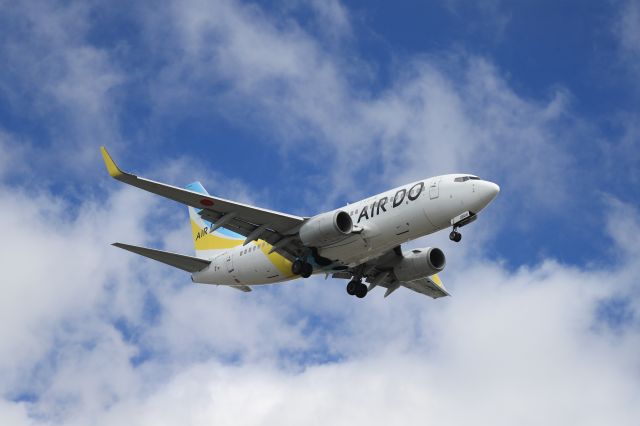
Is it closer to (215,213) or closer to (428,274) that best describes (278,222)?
(215,213)

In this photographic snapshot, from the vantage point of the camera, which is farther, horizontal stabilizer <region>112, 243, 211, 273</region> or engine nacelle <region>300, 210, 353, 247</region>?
horizontal stabilizer <region>112, 243, 211, 273</region>

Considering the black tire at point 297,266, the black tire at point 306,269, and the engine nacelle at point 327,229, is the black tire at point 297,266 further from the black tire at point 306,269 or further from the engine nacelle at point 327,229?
the engine nacelle at point 327,229

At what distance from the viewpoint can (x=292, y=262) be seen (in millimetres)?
39375

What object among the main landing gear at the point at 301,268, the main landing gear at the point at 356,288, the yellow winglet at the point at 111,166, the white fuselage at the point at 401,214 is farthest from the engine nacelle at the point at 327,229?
the yellow winglet at the point at 111,166

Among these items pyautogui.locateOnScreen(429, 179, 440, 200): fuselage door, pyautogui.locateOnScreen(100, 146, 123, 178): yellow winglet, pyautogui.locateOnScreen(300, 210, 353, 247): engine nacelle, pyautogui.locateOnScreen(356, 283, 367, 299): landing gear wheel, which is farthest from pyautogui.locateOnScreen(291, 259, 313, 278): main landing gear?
pyautogui.locateOnScreen(100, 146, 123, 178): yellow winglet

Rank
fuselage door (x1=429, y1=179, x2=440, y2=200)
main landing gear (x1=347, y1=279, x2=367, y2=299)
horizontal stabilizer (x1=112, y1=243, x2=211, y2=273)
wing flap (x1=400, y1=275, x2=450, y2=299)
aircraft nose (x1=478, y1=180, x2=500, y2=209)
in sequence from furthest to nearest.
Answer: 1. wing flap (x1=400, y1=275, x2=450, y2=299)
2. main landing gear (x1=347, y1=279, x2=367, y2=299)
3. horizontal stabilizer (x1=112, y1=243, x2=211, y2=273)
4. fuselage door (x1=429, y1=179, x2=440, y2=200)
5. aircraft nose (x1=478, y1=180, x2=500, y2=209)

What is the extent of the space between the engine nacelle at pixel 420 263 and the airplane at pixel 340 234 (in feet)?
0.16

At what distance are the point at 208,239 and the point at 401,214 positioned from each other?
14471mm

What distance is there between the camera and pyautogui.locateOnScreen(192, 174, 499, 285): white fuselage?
1378 inches

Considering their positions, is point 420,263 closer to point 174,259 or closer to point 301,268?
point 301,268

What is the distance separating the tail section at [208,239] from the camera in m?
44.4

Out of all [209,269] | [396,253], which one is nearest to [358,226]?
[396,253]

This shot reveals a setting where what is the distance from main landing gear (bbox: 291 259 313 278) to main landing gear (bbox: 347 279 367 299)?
4.40m

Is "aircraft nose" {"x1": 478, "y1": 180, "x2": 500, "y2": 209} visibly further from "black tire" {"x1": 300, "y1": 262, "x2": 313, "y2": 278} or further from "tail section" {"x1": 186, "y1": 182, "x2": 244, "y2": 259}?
"tail section" {"x1": 186, "y1": 182, "x2": 244, "y2": 259}
